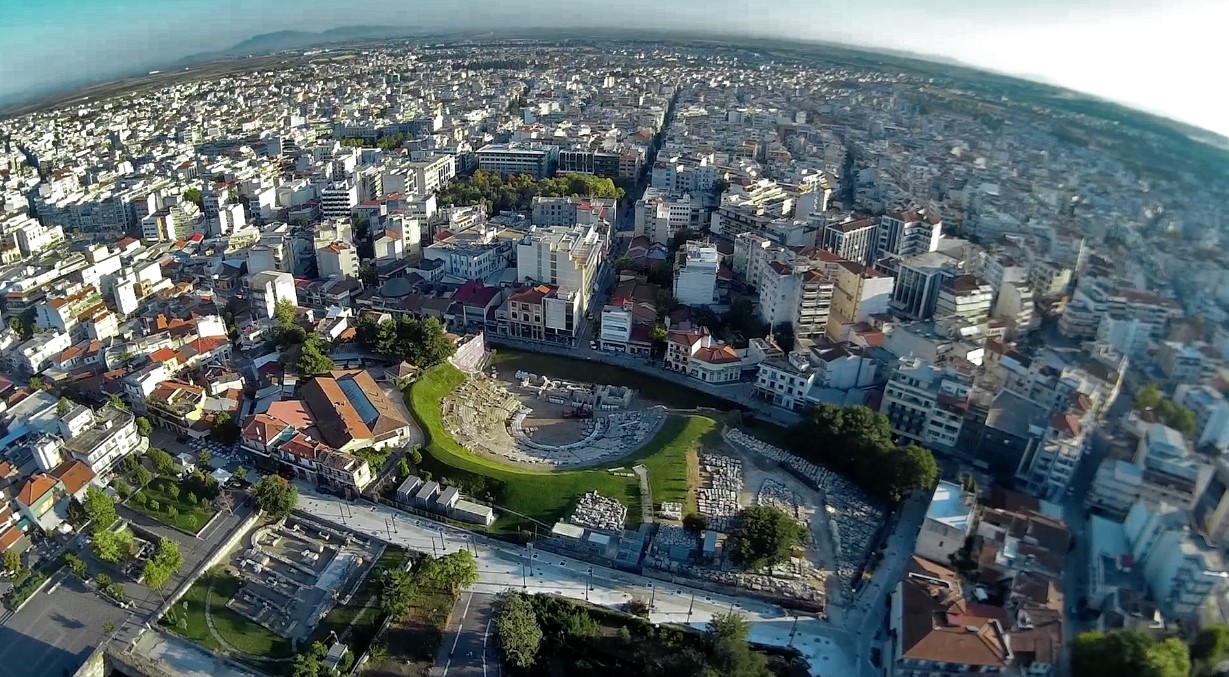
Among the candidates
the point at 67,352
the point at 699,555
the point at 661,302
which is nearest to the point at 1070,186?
the point at 661,302

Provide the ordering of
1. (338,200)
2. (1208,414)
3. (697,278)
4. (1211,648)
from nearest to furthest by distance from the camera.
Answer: (1211,648)
(1208,414)
(697,278)
(338,200)

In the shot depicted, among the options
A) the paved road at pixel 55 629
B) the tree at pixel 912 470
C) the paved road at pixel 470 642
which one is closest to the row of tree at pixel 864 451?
the tree at pixel 912 470

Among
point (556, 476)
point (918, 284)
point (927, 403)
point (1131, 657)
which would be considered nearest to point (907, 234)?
point (918, 284)

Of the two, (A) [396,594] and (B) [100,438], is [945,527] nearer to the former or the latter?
(A) [396,594]

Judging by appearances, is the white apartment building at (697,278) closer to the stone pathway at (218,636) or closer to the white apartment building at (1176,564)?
the white apartment building at (1176,564)

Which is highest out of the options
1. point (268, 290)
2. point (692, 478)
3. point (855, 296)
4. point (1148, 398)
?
point (1148, 398)

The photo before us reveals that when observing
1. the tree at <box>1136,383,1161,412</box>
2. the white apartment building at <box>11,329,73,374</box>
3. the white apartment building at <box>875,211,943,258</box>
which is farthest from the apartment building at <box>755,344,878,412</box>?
the white apartment building at <box>11,329,73,374</box>

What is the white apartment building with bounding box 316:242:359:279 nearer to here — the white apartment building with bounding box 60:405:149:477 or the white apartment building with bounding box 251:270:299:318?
the white apartment building with bounding box 251:270:299:318

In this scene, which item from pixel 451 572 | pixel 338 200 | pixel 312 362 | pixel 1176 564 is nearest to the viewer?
pixel 1176 564
